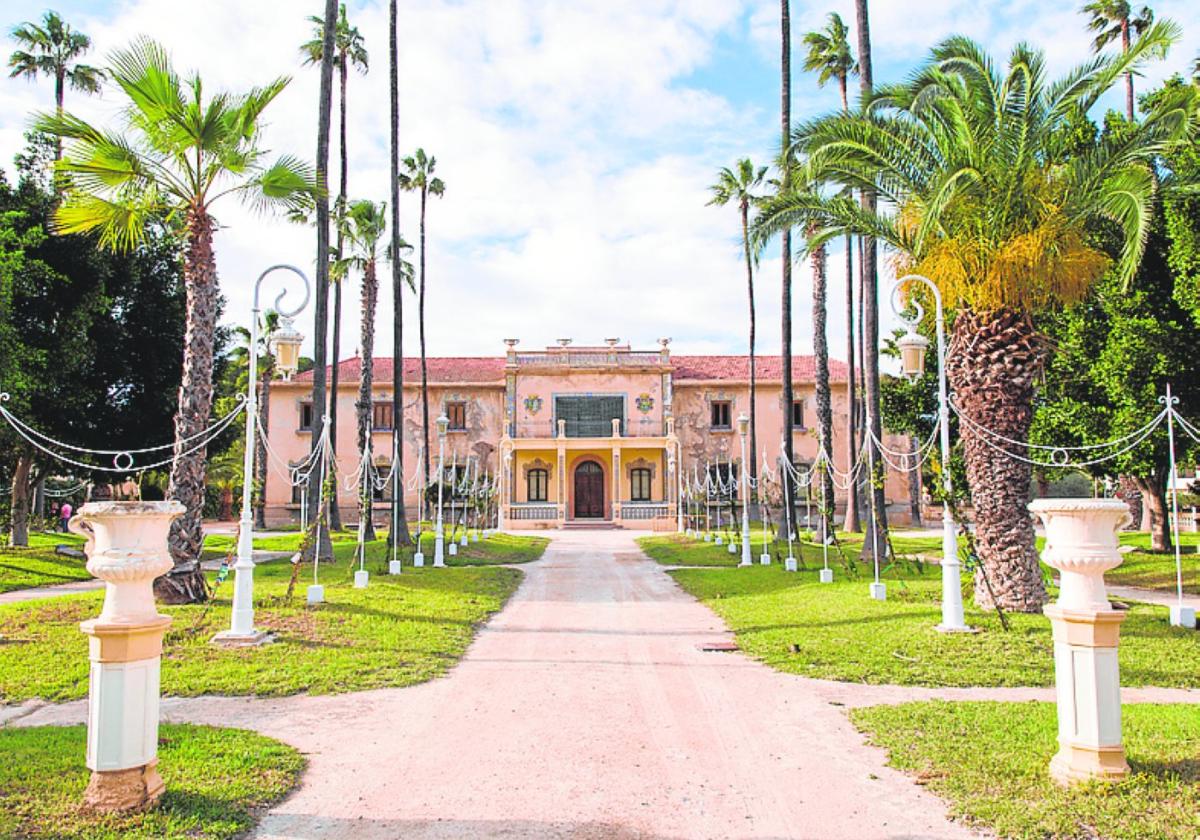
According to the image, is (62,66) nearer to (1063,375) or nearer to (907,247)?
(907,247)

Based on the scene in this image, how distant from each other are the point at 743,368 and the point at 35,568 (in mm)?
31504

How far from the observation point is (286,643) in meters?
9.26

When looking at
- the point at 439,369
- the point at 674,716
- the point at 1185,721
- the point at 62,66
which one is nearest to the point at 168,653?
the point at 674,716

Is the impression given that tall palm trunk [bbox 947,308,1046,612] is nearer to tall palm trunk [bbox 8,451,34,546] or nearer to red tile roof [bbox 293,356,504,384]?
tall palm trunk [bbox 8,451,34,546]

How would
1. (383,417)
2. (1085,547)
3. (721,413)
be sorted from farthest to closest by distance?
(383,417), (721,413), (1085,547)

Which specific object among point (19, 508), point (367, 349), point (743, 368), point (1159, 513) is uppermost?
point (743, 368)

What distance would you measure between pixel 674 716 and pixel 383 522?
3386cm

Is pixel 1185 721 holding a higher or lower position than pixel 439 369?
lower

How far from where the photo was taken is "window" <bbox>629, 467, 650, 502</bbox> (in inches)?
1580

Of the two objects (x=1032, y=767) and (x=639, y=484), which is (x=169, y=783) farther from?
(x=639, y=484)

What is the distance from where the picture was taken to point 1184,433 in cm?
1498

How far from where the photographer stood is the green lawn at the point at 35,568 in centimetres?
1625

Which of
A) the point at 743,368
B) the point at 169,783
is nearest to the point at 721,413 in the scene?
the point at 743,368

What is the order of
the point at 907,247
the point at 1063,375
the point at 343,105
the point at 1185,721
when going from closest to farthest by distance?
1. the point at 1185,721
2. the point at 907,247
3. the point at 1063,375
4. the point at 343,105
